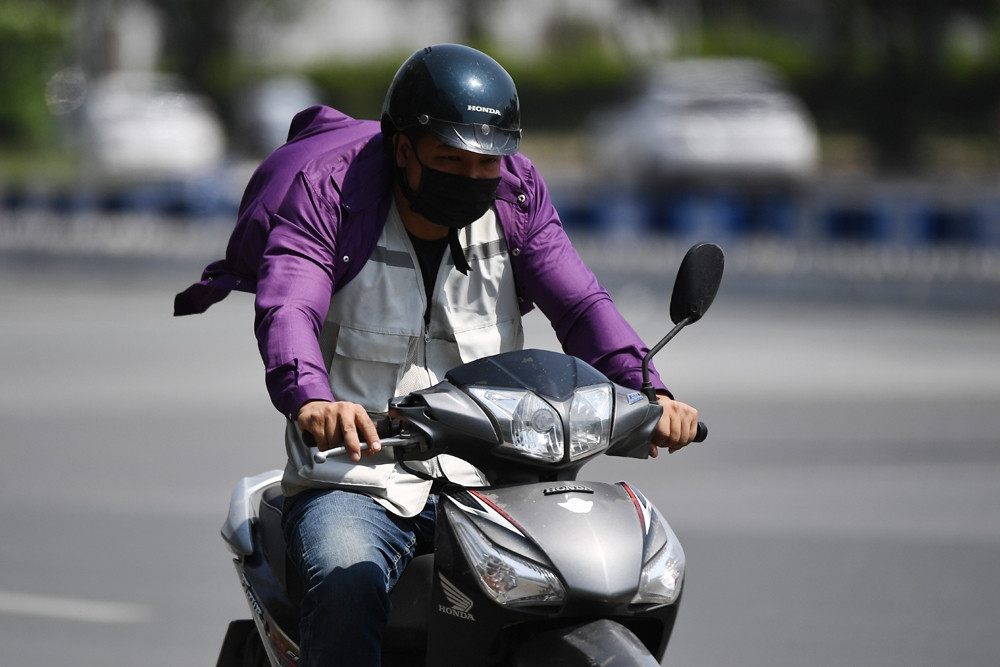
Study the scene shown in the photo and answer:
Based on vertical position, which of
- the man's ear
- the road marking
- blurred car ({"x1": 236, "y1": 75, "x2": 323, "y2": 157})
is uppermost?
the man's ear

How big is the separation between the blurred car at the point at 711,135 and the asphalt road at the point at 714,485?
13056mm

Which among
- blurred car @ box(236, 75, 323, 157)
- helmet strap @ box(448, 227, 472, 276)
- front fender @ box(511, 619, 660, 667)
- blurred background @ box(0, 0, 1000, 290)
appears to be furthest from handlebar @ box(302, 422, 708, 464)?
blurred car @ box(236, 75, 323, 157)

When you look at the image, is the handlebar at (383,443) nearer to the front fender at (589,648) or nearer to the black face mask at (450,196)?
the front fender at (589,648)

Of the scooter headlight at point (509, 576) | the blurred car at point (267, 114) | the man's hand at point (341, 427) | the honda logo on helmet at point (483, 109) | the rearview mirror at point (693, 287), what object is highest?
the honda logo on helmet at point (483, 109)

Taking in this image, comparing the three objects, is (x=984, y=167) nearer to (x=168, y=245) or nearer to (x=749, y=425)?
(x=168, y=245)

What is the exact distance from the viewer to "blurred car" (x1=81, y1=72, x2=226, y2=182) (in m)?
36.0

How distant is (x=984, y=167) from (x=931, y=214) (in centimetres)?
1983

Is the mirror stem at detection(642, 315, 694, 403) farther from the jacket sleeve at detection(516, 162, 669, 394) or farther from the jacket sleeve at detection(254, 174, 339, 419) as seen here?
the jacket sleeve at detection(254, 174, 339, 419)

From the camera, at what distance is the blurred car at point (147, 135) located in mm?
36000

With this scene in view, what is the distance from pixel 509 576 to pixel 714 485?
5863 millimetres

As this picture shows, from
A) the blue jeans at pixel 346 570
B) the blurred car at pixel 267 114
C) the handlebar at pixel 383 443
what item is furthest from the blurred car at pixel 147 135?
the handlebar at pixel 383 443

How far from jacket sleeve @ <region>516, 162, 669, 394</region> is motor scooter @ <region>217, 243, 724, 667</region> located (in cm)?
33

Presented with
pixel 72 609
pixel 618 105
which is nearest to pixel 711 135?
pixel 618 105

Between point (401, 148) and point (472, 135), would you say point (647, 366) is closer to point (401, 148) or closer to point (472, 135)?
point (472, 135)
